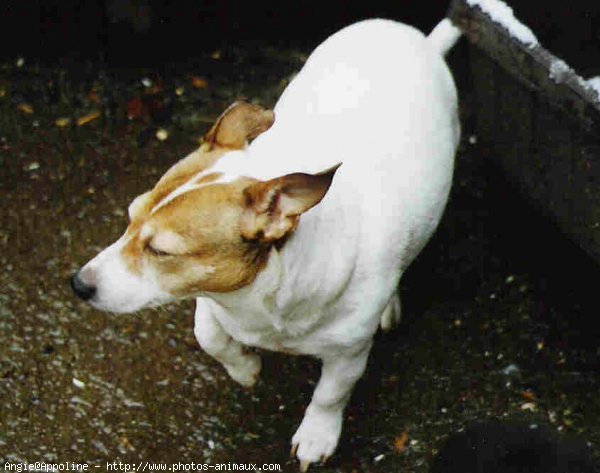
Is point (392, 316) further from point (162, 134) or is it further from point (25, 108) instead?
point (25, 108)

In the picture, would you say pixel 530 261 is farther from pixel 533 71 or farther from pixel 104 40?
pixel 104 40

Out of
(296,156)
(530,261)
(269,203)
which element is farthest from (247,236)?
(530,261)

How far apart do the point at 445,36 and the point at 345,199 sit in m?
1.30

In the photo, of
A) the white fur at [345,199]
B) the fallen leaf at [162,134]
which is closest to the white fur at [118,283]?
the white fur at [345,199]

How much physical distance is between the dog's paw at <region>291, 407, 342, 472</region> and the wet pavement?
0.21 feet

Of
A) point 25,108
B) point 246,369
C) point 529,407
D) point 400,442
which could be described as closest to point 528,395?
point 529,407

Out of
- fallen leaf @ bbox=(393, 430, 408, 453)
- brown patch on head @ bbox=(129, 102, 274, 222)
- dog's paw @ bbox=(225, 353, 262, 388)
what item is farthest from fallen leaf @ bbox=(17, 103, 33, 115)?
fallen leaf @ bbox=(393, 430, 408, 453)

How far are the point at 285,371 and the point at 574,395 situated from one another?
1.09m

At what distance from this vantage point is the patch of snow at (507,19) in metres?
3.93

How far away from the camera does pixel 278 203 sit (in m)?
2.88

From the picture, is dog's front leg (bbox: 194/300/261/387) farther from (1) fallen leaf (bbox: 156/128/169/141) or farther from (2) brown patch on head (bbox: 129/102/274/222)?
(1) fallen leaf (bbox: 156/128/169/141)

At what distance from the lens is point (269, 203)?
288cm

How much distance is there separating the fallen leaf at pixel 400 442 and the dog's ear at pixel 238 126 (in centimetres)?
132

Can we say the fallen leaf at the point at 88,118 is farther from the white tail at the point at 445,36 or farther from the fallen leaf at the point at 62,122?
the white tail at the point at 445,36
